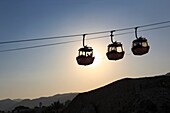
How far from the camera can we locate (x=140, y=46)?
17.2 m

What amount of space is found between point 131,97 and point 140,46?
1574 centimetres

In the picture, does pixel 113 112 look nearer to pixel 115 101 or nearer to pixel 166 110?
pixel 115 101

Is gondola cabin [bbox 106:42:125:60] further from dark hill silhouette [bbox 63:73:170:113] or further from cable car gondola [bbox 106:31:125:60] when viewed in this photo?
dark hill silhouette [bbox 63:73:170:113]

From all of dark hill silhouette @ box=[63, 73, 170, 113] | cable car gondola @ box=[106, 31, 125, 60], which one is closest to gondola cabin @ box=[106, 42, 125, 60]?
cable car gondola @ box=[106, 31, 125, 60]

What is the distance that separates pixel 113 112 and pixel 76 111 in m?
7.82

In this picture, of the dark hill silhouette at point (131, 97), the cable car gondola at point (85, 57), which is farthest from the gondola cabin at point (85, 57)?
the dark hill silhouette at point (131, 97)

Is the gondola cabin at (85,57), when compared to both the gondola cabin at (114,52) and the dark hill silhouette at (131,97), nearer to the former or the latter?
the gondola cabin at (114,52)

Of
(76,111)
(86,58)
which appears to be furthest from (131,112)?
(86,58)

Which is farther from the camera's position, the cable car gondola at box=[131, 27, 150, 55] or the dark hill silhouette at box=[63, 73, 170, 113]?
the dark hill silhouette at box=[63, 73, 170, 113]

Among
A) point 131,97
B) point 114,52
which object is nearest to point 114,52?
point 114,52

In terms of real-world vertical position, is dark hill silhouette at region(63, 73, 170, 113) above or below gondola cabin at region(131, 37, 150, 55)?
below

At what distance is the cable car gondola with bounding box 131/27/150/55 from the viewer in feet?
56.4

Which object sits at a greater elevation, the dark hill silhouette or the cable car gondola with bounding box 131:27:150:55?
the cable car gondola with bounding box 131:27:150:55

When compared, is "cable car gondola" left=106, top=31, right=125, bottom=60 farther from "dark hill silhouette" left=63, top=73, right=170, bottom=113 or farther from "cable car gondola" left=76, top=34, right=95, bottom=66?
"dark hill silhouette" left=63, top=73, right=170, bottom=113
